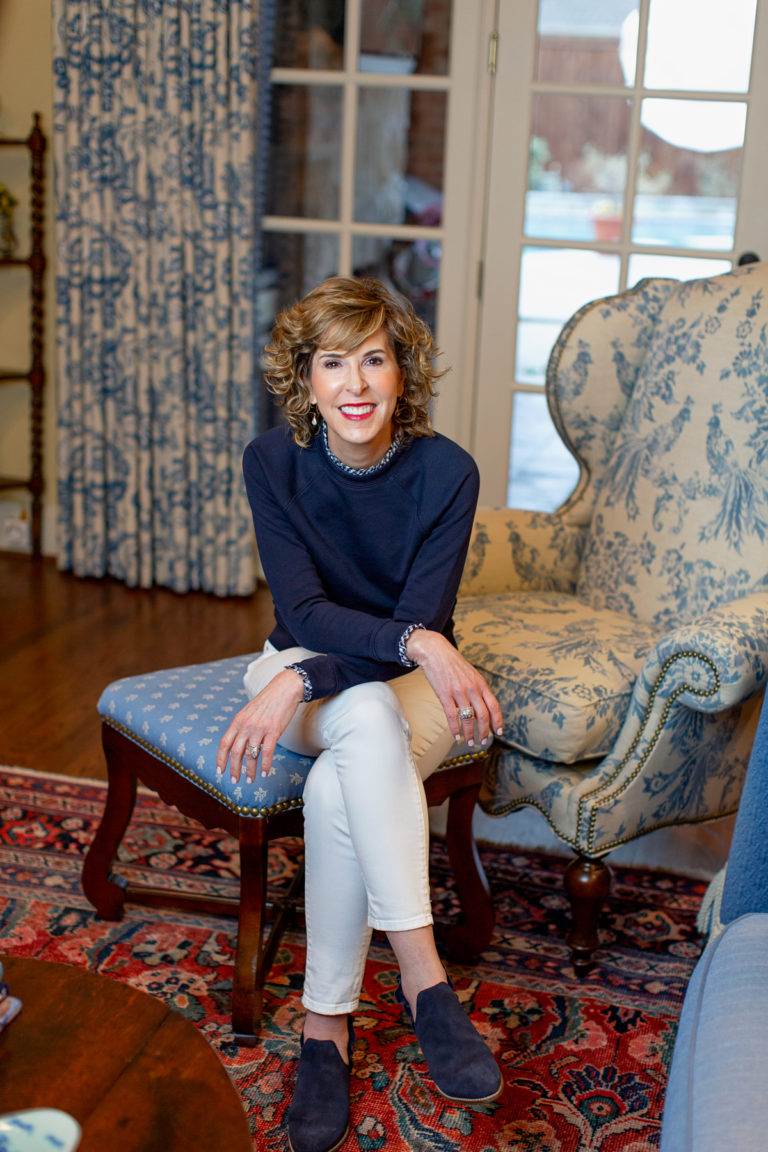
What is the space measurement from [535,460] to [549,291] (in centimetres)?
58

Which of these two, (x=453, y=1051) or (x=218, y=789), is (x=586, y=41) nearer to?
(x=218, y=789)

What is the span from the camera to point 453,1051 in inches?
62.7

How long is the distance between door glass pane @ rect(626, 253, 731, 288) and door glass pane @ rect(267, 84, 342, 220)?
93 cm

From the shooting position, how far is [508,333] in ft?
12.7

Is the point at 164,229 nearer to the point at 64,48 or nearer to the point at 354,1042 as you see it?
the point at 64,48

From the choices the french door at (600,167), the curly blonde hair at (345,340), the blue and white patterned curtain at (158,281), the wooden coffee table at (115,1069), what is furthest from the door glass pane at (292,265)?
the wooden coffee table at (115,1069)

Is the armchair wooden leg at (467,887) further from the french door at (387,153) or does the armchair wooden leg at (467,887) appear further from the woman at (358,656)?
the french door at (387,153)

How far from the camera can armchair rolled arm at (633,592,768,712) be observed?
6.34ft

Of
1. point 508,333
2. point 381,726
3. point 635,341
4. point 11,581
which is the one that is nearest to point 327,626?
point 381,726

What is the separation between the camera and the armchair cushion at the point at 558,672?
2.10 meters

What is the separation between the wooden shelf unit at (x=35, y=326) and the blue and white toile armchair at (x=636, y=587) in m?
2.13

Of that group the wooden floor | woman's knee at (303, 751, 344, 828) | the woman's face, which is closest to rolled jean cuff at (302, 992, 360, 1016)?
woman's knee at (303, 751, 344, 828)

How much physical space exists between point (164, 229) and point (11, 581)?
119 centimetres

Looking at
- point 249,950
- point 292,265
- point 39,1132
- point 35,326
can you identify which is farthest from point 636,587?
point 35,326
